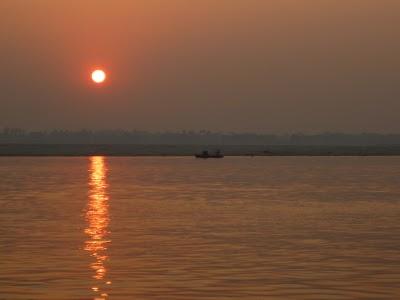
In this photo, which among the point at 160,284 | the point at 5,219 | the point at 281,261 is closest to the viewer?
the point at 160,284

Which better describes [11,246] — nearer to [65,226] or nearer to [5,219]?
[65,226]

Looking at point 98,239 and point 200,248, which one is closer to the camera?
point 200,248

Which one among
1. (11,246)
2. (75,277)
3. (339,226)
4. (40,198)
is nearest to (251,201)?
(40,198)

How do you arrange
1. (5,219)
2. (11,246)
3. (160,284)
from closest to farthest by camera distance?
(160,284) < (11,246) < (5,219)

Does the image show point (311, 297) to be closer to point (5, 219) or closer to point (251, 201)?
point (5, 219)

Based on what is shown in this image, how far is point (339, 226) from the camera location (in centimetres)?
4494

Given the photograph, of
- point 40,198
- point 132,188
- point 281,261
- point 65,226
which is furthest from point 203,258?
point 132,188

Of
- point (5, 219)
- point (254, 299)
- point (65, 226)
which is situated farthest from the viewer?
point (5, 219)

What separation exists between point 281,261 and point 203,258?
2.43m

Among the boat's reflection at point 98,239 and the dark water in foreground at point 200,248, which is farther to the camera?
the boat's reflection at point 98,239

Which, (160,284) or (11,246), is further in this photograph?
(11,246)

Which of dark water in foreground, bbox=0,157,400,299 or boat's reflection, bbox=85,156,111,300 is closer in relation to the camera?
dark water in foreground, bbox=0,157,400,299

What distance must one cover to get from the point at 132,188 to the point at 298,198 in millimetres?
20442

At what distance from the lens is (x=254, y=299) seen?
24766mm
